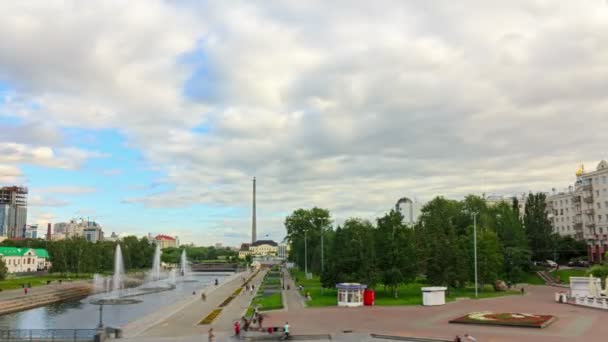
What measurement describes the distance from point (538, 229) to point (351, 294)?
63.1 metres

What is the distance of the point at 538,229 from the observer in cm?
9919

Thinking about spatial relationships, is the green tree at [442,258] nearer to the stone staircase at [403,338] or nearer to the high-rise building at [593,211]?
the stone staircase at [403,338]

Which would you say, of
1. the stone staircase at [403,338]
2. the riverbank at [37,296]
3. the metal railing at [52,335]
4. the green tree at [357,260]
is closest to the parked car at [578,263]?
the green tree at [357,260]

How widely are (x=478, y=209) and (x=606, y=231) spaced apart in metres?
24.7

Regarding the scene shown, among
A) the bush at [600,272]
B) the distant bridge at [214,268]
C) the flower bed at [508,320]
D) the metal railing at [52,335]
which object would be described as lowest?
the distant bridge at [214,268]

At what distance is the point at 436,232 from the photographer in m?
64.5

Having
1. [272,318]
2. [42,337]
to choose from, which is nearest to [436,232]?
[272,318]

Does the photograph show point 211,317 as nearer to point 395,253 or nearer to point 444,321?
point 444,321

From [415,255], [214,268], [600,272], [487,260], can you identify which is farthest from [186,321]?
[214,268]

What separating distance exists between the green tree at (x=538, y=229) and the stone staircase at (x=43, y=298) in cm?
8093

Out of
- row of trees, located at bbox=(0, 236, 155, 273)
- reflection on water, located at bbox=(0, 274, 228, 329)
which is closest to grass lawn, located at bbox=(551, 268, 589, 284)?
reflection on water, located at bbox=(0, 274, 228, 329)

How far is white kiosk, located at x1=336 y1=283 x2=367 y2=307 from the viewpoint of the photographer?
50.9 m

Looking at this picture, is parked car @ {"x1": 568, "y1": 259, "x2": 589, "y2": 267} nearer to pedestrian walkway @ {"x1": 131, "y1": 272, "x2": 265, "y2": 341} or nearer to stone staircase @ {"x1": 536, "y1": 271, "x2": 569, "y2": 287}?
stone staircase @ {"x1": 536, "y1": 271, "x2": 569, "y2": 287}

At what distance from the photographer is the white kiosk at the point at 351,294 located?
50931 millimetres
